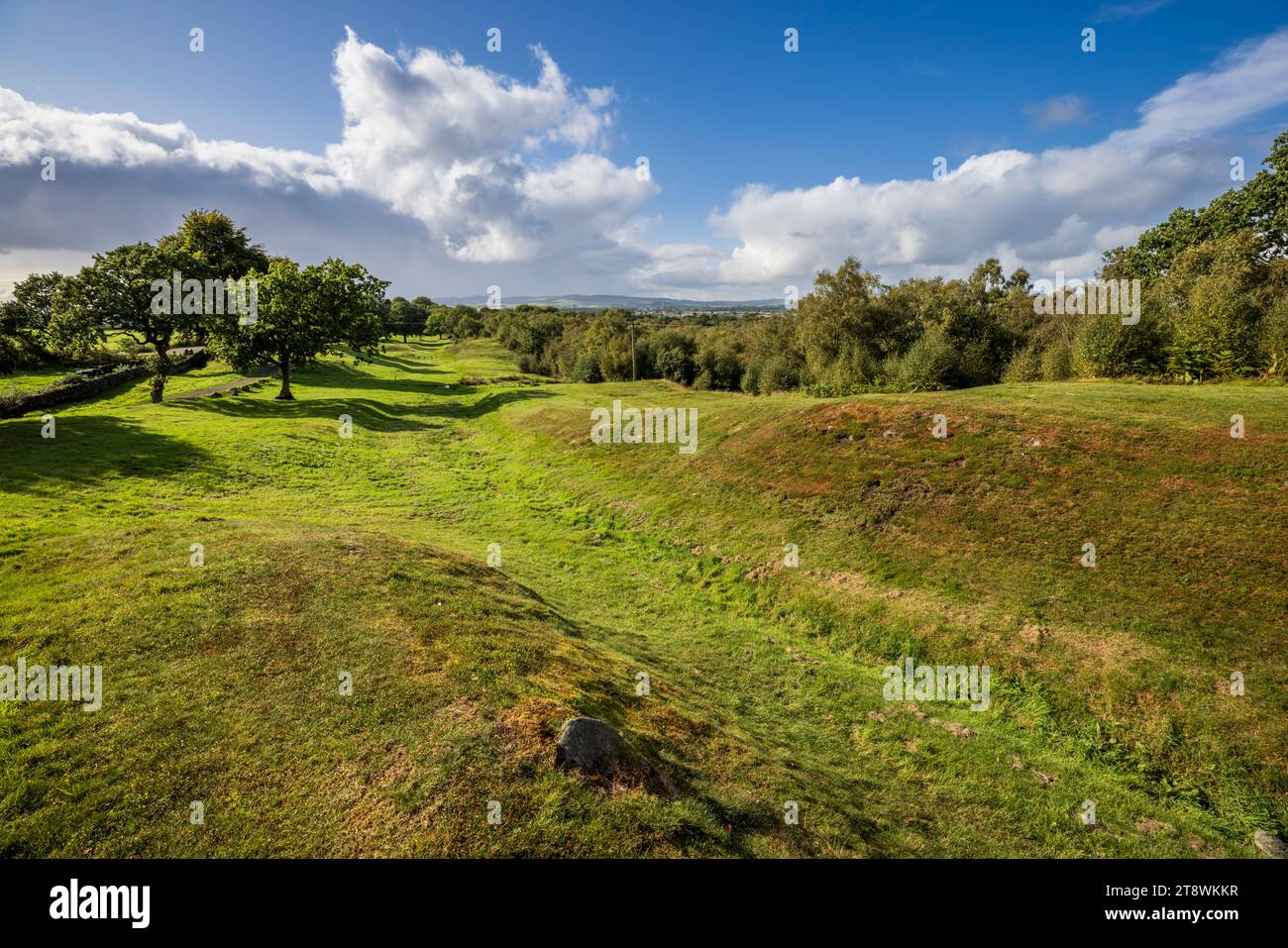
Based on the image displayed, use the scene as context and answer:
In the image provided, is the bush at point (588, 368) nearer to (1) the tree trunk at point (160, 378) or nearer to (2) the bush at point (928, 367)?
(1) the tree trunk at point (160, 378)

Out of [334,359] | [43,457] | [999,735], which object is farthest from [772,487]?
[334,359]

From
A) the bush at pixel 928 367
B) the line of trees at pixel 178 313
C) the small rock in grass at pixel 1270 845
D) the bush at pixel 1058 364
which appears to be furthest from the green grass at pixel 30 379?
the bush at pixel 1058 364

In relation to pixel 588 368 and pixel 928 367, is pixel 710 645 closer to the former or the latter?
pixel 928 367

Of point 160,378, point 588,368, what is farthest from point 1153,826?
point 588,368

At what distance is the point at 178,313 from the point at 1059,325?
79.2 meters

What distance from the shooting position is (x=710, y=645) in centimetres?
1644

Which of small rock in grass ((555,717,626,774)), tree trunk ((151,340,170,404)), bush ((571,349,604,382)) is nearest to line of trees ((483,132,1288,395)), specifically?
bush ((571,349,604,382))

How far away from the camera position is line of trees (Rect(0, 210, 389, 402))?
1594 inches

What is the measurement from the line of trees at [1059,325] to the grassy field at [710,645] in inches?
218

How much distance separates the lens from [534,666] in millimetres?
10672

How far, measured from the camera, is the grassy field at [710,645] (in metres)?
6.95

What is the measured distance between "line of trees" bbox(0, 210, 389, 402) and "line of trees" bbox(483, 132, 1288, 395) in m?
50.5

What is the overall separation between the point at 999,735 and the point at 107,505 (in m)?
31.2
